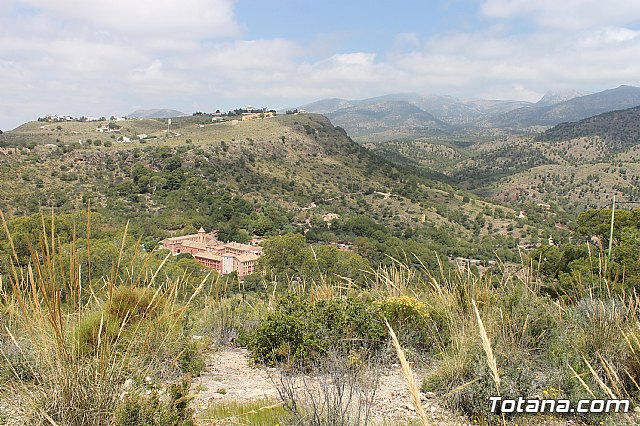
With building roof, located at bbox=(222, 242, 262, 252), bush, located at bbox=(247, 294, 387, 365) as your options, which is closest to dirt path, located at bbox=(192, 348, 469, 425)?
bush, located at bbox=(247, 294, 387, 365)

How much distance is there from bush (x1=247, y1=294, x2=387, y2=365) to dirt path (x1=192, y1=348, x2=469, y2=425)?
221 mm

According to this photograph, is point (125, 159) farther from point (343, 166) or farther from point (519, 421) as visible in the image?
point (519, 421)

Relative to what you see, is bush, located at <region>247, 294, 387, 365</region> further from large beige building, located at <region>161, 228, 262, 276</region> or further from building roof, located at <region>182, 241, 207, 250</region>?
building roof, located at <region>182, 241, 207, 250</region>

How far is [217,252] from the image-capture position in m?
30.0

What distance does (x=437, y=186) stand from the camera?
68.1 metres

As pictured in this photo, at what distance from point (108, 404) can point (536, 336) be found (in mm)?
3464

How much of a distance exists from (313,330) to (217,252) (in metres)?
27.4

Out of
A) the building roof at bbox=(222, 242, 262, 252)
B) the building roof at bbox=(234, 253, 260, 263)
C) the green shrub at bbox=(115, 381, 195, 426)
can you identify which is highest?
the green shrub at bbox=(115, 381, 195, 426)

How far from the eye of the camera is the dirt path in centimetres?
269

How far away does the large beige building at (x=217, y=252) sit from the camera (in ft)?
88.1

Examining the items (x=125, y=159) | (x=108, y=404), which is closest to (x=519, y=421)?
(x=108, y=404)

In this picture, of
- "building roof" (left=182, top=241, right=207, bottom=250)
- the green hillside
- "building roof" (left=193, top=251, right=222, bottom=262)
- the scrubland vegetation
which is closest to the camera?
the scrubland vegetation

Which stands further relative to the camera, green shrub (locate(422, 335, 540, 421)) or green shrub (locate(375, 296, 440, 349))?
green shrub (locate(375, 296, 440, 349))

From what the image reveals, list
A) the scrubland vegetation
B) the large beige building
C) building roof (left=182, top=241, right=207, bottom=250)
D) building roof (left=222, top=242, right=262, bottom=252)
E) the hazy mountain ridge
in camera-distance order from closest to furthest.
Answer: the scrubland vegetation, the large beige building, building roof (left=182, top=241, right=207, bottom=250), building roof (left=222, top=242, right=262, bottom=252), the hazy mountain ridge
